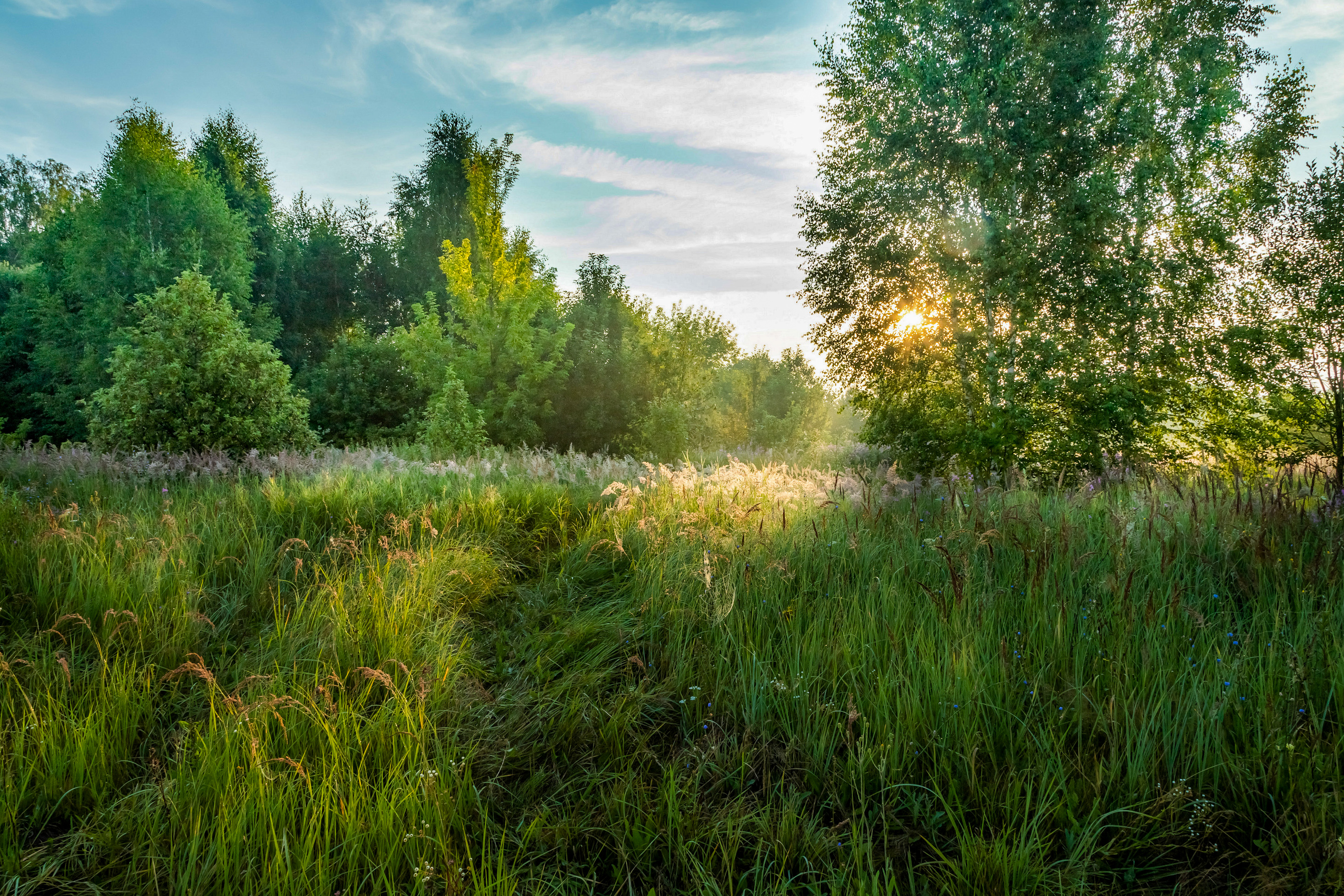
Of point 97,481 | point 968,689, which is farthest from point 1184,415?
point 97,481

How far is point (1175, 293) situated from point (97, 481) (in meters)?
17.5

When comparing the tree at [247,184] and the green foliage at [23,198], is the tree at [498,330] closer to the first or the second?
the tree at [247,184]

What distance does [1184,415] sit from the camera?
39.6 ft

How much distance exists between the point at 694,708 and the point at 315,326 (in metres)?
35.3

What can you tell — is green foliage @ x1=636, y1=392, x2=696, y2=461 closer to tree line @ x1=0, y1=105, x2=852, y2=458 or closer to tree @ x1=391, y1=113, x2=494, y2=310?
tree line @ x1=0, y1=105, x2=852, y2=458

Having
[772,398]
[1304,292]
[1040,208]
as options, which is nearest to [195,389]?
[1040,208]

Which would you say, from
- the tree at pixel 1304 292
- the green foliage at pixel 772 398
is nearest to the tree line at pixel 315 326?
the green foliage at pixel 772 398

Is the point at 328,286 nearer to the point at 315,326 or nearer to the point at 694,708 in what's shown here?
the point at 315,326

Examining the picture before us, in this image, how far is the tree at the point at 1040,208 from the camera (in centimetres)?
1192

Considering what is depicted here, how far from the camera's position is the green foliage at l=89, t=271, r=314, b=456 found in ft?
25.9

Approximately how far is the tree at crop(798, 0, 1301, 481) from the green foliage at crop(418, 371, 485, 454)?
10.4 metres

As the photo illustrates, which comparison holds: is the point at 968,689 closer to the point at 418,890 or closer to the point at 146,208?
the point at 418,890

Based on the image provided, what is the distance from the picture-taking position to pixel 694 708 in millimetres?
2701

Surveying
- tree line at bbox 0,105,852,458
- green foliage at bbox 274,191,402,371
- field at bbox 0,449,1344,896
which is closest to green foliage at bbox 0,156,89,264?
tree line at bbox 0,105,852,458
